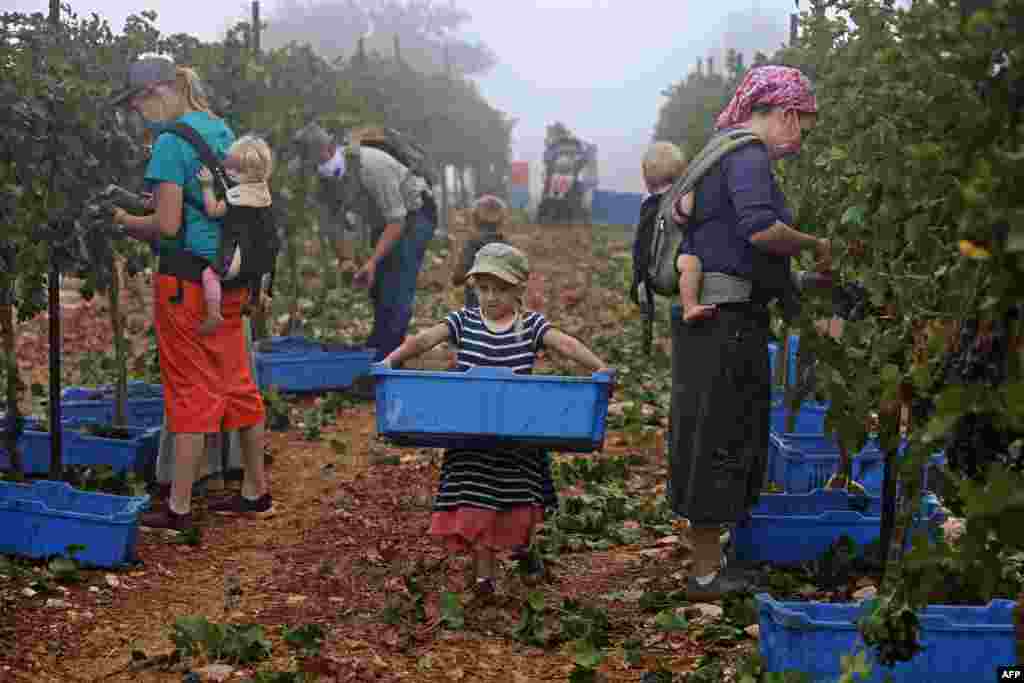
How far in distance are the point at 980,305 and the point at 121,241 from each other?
5.57m

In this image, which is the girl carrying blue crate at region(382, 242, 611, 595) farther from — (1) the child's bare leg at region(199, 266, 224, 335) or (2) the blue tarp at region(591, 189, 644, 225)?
(2) the blue tarp at region(591, 189, 644, 225)

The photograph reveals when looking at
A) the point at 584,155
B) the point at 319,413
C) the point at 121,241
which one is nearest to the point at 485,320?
the point at 121,241

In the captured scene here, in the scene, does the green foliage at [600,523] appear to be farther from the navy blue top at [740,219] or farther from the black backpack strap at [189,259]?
the black backpack strap at [189,259]

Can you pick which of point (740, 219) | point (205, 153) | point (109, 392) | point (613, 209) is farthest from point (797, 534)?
point (613, 209)

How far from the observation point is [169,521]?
6.83 meters

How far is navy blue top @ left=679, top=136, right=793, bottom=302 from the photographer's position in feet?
17.1

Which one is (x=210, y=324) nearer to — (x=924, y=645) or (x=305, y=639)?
(x=305, y=639)

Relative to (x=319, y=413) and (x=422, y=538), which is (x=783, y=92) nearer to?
(x=422, y=538)

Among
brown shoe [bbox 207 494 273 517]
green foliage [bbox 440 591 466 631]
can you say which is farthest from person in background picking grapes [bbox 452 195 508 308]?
green foliage [bbox 440 591 466 631]

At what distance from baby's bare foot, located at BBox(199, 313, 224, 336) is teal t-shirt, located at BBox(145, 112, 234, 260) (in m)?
0.27

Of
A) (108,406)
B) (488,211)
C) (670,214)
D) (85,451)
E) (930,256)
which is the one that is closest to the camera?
(930,256)

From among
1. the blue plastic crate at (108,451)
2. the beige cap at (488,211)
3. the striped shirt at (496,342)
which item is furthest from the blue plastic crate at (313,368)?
the striped shirt at (496,342)

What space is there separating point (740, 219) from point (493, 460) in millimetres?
1291

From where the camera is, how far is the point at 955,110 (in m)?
2.92
